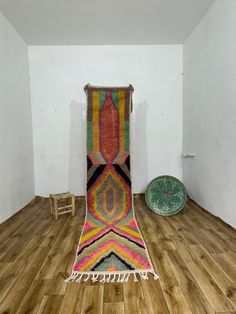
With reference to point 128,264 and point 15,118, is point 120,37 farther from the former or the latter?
point 128,264

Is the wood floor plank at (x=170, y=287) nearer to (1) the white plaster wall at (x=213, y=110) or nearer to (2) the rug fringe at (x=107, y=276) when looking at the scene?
(2) the rug fringe at (x=107, y=276)

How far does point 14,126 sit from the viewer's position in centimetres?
271

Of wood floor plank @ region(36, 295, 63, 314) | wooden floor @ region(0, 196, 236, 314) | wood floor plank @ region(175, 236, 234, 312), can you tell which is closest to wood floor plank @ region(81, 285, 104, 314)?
wooden floor @ region(0, 196, 236, 314)

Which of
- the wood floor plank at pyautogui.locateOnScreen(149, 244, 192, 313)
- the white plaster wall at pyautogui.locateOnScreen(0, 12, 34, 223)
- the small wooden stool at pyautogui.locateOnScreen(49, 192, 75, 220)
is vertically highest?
the white plaster wall at pyautogui.locateOnScreen(0, 12, 34, 223)

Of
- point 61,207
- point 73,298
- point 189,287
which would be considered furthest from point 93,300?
point 61,207

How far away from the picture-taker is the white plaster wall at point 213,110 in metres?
2.09

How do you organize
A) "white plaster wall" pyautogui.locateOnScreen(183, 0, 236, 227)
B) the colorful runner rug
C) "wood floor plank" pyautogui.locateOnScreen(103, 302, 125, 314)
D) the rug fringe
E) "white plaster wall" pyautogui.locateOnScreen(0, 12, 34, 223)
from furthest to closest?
the colorful runner rug < "white plaster wall" pyautogui.locateOnScreen(0, 12, 34, 223) < "white plaster wall" pyautogui.locateOnScreen(183, 0, 236, 227) < the rug fringe < "wood floor plank" pyautogui.locateOnScreen(103, 302, 125, 314)

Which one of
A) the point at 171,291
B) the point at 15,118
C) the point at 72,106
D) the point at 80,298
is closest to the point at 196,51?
the point at 72,106

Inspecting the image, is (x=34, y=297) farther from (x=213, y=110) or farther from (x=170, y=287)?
(x=213, y=110)

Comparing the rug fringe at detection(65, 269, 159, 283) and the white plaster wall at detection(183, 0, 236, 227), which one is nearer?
the rug fringe at detection(65, 269, 159, 283)

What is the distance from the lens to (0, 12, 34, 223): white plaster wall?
8.07 feet

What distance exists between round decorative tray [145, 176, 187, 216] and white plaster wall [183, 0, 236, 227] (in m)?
0.30

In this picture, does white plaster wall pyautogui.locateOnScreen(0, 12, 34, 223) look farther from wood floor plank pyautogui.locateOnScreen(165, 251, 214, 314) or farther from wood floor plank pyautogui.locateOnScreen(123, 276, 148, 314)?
wood floor plank pyautogui.locateOnScreen(165, 251, 214, 314)

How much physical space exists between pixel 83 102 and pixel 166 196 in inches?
73.7
